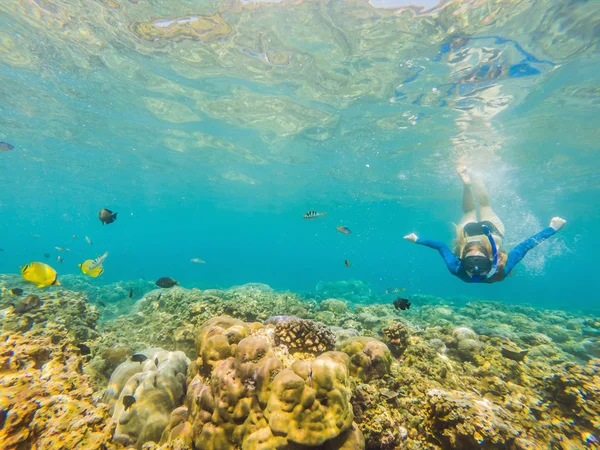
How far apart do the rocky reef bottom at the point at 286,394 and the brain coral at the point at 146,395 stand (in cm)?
2

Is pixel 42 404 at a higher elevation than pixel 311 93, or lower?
lower

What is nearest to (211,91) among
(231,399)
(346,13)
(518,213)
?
A: (346,13)

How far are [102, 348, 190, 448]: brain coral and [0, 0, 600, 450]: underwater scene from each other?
31mm

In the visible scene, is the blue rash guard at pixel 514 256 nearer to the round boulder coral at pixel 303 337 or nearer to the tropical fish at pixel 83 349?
the round boulder coral at pixel 303 337

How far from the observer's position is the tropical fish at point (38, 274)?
13.3 ft

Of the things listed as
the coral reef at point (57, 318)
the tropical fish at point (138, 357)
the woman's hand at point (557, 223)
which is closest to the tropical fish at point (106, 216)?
the coral reef at point (57, 318)

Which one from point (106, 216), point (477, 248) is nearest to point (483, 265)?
point (477, 248)

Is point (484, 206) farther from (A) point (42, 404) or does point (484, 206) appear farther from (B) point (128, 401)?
(A) point (42, 404)

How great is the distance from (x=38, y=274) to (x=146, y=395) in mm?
2571

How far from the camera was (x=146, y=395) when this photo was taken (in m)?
3.91

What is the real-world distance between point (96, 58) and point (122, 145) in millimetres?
12917

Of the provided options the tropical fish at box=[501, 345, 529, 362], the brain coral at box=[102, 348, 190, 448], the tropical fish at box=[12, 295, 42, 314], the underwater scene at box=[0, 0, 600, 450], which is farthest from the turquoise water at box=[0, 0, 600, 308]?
the tropical fish at box=[12, 295, 42, 314]

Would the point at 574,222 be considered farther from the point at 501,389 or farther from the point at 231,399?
the point at 231,399

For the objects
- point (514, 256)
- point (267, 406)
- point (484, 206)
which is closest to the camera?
point (267, 406)
